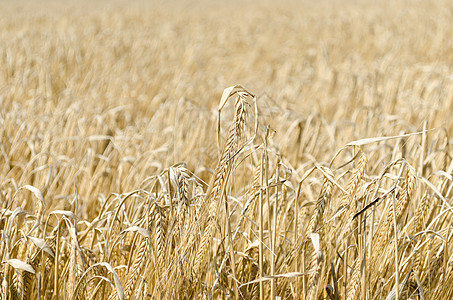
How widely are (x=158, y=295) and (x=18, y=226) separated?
1.72ft

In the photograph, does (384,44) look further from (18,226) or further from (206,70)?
(18,226)

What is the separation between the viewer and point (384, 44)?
541 centimetres

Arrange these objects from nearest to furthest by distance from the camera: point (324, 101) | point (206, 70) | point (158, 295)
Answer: point (158, 295)
point (324, 101)
point (206, 70)

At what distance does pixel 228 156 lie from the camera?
95 centimetres

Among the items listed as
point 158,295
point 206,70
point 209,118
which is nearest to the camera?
point 158,295

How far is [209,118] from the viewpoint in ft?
9.25

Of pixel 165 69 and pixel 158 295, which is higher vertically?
pixel 158 295

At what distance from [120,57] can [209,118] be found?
2.34 m

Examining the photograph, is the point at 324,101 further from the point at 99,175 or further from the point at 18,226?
the point at 18,226

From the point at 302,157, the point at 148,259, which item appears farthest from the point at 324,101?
the point at 148,259

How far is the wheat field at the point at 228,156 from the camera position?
1.09 m

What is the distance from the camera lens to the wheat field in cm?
109

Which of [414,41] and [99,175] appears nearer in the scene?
[99,175]

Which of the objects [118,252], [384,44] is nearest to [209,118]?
[118,252]
